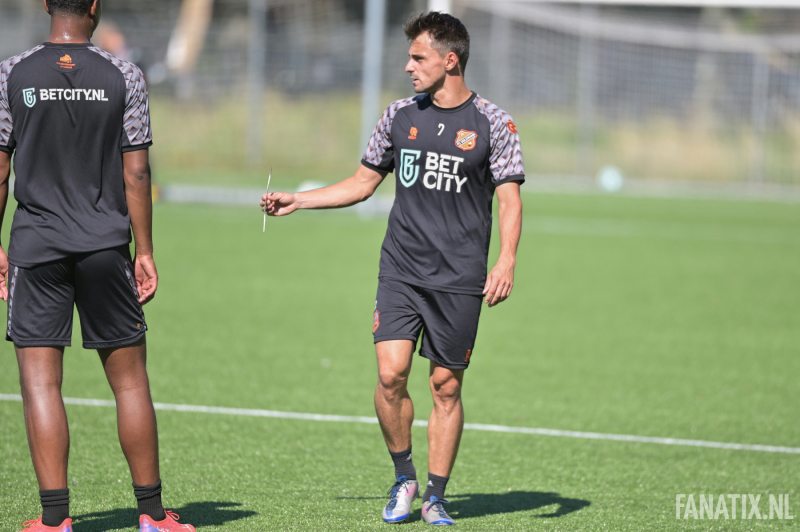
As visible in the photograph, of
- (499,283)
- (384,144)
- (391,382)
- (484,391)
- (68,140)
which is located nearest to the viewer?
(68,140)

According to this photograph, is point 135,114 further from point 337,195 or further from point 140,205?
point 337,195

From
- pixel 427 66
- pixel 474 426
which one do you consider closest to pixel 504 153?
pixel 427 66

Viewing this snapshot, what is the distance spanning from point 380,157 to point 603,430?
2479 millimetres

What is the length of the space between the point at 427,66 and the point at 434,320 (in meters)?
1.11

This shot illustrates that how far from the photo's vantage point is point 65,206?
3.42 metres

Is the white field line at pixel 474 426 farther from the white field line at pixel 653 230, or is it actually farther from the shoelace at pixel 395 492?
the white field line at pixel 653 230

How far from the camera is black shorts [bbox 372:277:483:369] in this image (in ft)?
13.9

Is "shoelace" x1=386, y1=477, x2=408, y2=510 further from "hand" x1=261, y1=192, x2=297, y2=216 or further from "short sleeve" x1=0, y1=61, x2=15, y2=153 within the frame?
"short sleeve" x1=0, y1=61, x2=15, y2=153

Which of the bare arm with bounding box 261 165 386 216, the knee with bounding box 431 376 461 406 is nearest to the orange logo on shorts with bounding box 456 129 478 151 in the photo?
the bare arm with bounding box 261 165 386 216

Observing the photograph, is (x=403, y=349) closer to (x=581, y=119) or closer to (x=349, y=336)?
(x=349, y=336)

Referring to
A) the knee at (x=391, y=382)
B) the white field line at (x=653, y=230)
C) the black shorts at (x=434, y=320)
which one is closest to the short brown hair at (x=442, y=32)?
the black shorts at (x=434, y=320)

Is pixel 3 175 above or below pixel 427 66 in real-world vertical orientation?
below

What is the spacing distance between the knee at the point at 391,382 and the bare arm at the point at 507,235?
1.70 feet

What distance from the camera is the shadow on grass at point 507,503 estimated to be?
14.3ft
